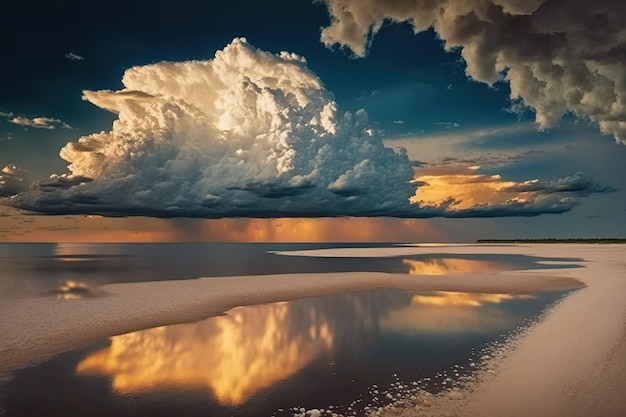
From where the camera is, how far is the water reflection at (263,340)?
1593cm

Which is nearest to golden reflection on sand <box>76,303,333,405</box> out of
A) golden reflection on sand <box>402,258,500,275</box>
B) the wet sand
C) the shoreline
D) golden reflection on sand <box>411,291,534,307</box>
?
the shoreline

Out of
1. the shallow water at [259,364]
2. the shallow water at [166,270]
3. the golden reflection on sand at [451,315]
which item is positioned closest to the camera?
the shallow water at [259,364]

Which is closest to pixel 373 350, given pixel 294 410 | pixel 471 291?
pixel 294 410

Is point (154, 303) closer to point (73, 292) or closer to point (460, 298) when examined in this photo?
point (73, 292)

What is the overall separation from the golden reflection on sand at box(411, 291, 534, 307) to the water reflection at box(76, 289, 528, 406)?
8cm

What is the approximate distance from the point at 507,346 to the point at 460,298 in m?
15.9

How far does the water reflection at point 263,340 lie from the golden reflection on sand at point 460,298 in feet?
0.25

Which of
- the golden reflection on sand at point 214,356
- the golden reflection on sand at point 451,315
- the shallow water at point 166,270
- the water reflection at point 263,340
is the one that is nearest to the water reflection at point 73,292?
A: the shallow water at point 166,270

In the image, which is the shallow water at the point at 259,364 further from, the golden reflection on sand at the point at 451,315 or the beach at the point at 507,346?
the beach at the point at 507,346

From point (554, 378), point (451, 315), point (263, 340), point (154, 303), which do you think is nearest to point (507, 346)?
point (554, 378)

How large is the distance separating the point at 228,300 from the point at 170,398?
67.7 feet

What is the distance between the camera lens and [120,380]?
→ 51.9 feet

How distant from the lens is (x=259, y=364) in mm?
Answer: 17625

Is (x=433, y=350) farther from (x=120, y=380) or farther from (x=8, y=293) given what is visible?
(x=8, y=293)
